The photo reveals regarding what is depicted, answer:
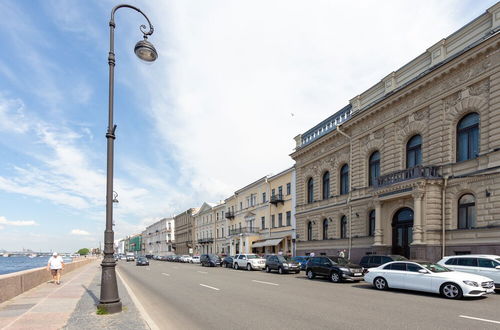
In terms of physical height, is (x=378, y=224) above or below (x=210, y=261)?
above

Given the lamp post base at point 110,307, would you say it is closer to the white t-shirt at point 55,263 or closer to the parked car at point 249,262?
the white t-shirt at point 55,263

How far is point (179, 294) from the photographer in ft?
46.2

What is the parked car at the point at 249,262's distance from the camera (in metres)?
31.4

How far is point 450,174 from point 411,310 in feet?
44.5

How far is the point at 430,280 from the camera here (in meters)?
13.3

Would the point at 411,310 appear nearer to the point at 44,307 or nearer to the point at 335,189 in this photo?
the point at 44,307

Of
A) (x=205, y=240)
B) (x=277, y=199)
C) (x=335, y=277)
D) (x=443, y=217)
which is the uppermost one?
(x=277, y=199)

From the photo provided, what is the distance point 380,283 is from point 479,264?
157 inches

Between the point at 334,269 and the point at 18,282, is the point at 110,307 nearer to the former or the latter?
the point at 18,282

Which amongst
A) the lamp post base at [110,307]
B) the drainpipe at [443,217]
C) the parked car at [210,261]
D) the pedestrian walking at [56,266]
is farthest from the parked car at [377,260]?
the parked car at [210,261]

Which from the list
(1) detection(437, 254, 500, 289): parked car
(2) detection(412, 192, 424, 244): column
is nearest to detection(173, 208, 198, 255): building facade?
(2) detection(412, 192, 424, 244): column

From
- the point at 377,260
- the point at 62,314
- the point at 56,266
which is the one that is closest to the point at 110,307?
the point at 62,314

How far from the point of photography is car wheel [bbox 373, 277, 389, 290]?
1499 cm


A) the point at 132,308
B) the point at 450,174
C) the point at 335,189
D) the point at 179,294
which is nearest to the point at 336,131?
the point at 335,189
